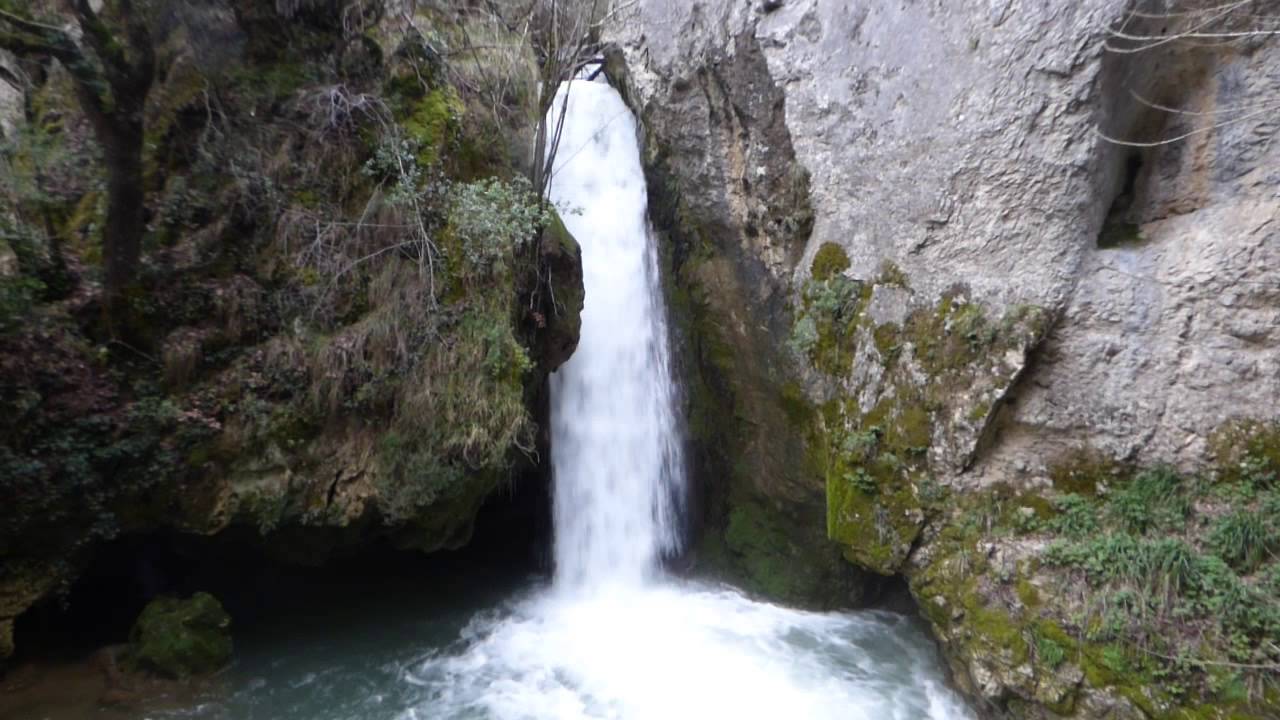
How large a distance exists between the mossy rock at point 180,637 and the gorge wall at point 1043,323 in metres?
5.69

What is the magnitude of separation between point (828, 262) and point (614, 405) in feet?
10.9

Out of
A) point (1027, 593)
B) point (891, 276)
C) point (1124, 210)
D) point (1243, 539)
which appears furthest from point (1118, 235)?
point (1027, 593)

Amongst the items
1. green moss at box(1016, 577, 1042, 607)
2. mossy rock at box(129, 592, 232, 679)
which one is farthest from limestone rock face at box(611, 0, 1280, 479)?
mossy rock at box(129, 592, 232, 679)

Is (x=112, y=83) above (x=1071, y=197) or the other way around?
above

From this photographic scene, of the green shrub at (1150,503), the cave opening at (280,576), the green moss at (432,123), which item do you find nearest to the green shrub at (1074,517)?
the green shrub at (1150,503)

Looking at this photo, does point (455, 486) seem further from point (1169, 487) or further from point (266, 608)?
point (1169, 487)

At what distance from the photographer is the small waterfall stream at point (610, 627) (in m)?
6.10

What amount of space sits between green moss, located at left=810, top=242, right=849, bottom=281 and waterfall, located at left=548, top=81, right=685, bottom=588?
2610mm

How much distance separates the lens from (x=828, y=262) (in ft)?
22.8

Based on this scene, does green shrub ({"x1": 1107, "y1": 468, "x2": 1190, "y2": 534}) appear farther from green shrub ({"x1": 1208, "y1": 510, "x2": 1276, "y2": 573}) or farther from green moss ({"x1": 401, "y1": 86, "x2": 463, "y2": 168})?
green moss ({"x1": 401, "y1": 86, "x2": 463, "y2": 168})

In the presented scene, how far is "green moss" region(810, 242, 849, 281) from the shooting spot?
6.83 meters

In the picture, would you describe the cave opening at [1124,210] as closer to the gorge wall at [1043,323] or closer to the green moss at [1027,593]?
the gorge wall at [1043,323]

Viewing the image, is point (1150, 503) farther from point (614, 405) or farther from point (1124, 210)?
point (614, 405)

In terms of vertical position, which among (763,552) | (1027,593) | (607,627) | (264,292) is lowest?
(607,627)
